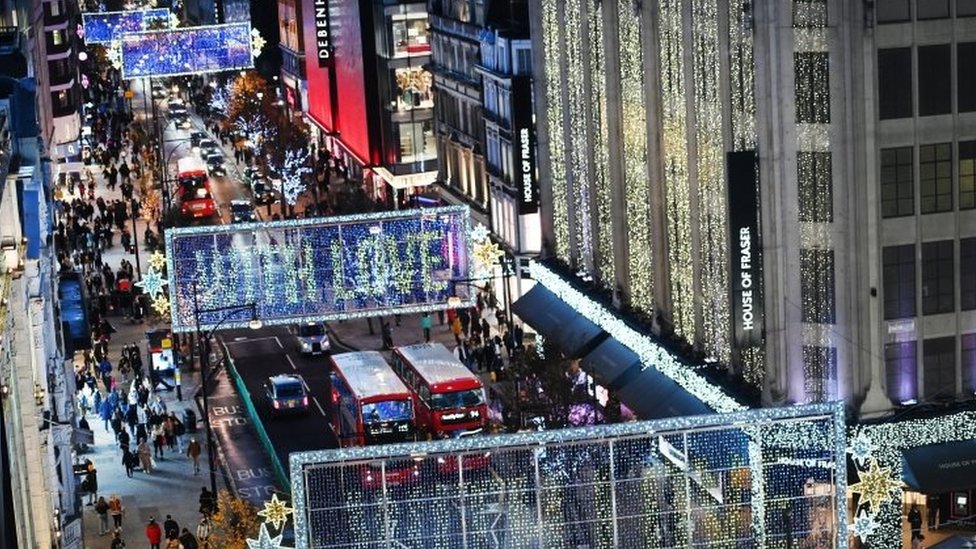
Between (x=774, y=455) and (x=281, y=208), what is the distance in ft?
266

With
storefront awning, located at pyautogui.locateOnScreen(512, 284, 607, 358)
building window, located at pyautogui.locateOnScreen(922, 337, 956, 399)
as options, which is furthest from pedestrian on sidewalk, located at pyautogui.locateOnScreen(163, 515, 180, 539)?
building window, located at pyautogui.locateOnScreen(922, 337, 956, 399)

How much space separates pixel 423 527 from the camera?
40.9m

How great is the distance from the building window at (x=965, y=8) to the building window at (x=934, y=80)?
879 mm

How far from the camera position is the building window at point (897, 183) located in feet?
194

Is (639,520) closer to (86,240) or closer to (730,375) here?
(730,375)

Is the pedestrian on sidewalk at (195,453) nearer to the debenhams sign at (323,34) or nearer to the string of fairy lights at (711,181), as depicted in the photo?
the string of fairy lights at (711,181)

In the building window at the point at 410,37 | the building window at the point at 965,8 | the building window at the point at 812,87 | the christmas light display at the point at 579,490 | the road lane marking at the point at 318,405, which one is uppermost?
the building window at the point at 965,8

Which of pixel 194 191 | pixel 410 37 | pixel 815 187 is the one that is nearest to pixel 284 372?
pixel 815 187

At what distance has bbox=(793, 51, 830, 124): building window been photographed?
5916 centimetres

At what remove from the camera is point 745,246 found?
60875 mm

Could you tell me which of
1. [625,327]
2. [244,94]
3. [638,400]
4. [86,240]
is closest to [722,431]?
[638,400]

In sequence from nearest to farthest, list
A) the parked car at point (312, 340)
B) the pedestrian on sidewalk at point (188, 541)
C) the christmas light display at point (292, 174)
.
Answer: the pedestrian on sidewalk at point (188, 541) < the parked car at point (312, 340) < the christmas light display at point (292, 174)

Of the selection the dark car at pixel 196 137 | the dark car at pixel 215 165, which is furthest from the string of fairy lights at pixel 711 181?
the dark car at pixel 196 137

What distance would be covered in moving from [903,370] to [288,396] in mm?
25773
